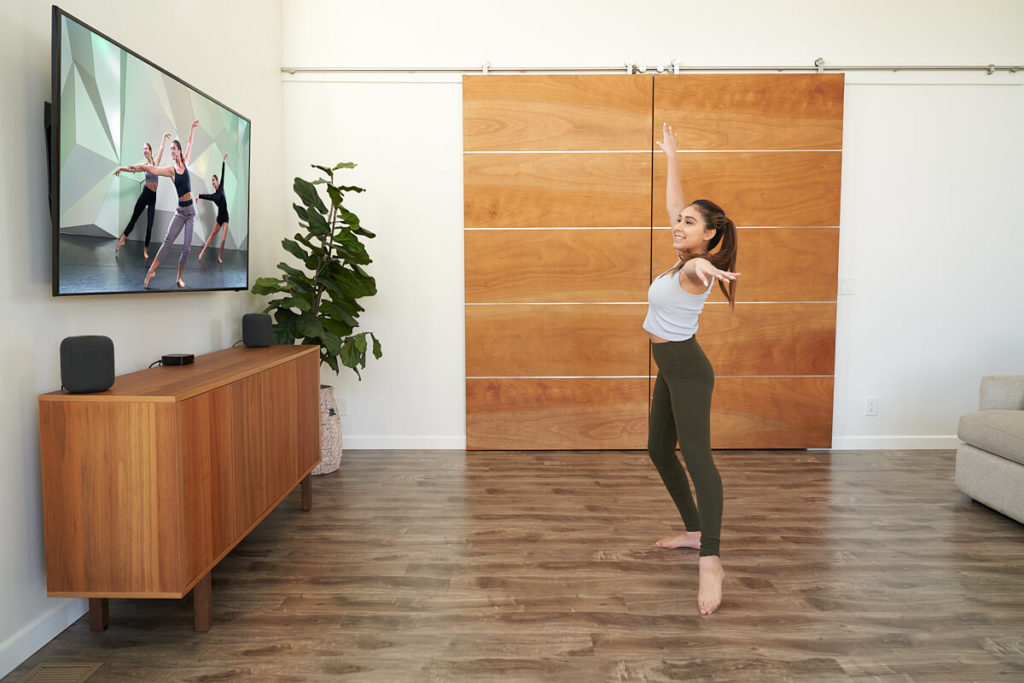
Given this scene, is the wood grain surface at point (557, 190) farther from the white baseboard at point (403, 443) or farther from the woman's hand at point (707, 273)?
the woman's hand at point (707, 273)

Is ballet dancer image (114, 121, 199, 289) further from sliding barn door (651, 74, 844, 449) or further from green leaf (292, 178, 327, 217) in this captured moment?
sliding barn door (651, 74, 844, 449)

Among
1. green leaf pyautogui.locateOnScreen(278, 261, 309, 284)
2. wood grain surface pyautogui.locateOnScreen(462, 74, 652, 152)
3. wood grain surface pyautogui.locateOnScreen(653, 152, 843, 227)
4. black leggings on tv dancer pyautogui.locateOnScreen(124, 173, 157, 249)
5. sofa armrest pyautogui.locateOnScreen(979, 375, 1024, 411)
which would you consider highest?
wood grain surface pyautogui.locateOnScreen(462, 74, 652, 152)

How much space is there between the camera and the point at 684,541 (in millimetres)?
2617

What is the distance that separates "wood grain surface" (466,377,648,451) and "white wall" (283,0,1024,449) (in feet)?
0.60

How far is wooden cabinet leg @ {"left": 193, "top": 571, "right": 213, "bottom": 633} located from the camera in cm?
199

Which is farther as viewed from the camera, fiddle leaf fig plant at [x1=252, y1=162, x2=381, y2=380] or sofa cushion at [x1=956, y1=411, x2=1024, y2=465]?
fiddle leaf fig plant at [x1=252, y1=162, x2=381, y2=380]

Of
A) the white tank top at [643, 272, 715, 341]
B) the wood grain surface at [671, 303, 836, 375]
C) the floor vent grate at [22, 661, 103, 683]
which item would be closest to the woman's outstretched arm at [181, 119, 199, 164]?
the floor vent grate at [22, 661, 103, 683]

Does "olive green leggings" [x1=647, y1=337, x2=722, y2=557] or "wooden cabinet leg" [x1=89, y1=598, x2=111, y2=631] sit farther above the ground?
"olive green leggings" [x1=647, y1=337, x2=722, y2=557]

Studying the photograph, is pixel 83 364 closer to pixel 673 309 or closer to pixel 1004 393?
pixel 673 309

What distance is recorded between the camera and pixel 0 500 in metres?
1.77

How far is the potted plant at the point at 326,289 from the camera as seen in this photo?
3463 millimetres

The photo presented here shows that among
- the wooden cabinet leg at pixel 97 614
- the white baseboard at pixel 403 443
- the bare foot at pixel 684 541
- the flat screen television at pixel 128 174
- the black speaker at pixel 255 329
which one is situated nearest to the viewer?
the flat screen television at pixel 128 174

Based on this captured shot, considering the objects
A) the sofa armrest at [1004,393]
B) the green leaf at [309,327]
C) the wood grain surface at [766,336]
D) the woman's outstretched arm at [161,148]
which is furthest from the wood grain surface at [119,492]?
the sofa armrest at [1004,393]

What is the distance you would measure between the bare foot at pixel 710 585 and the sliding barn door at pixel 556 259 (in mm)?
2027
